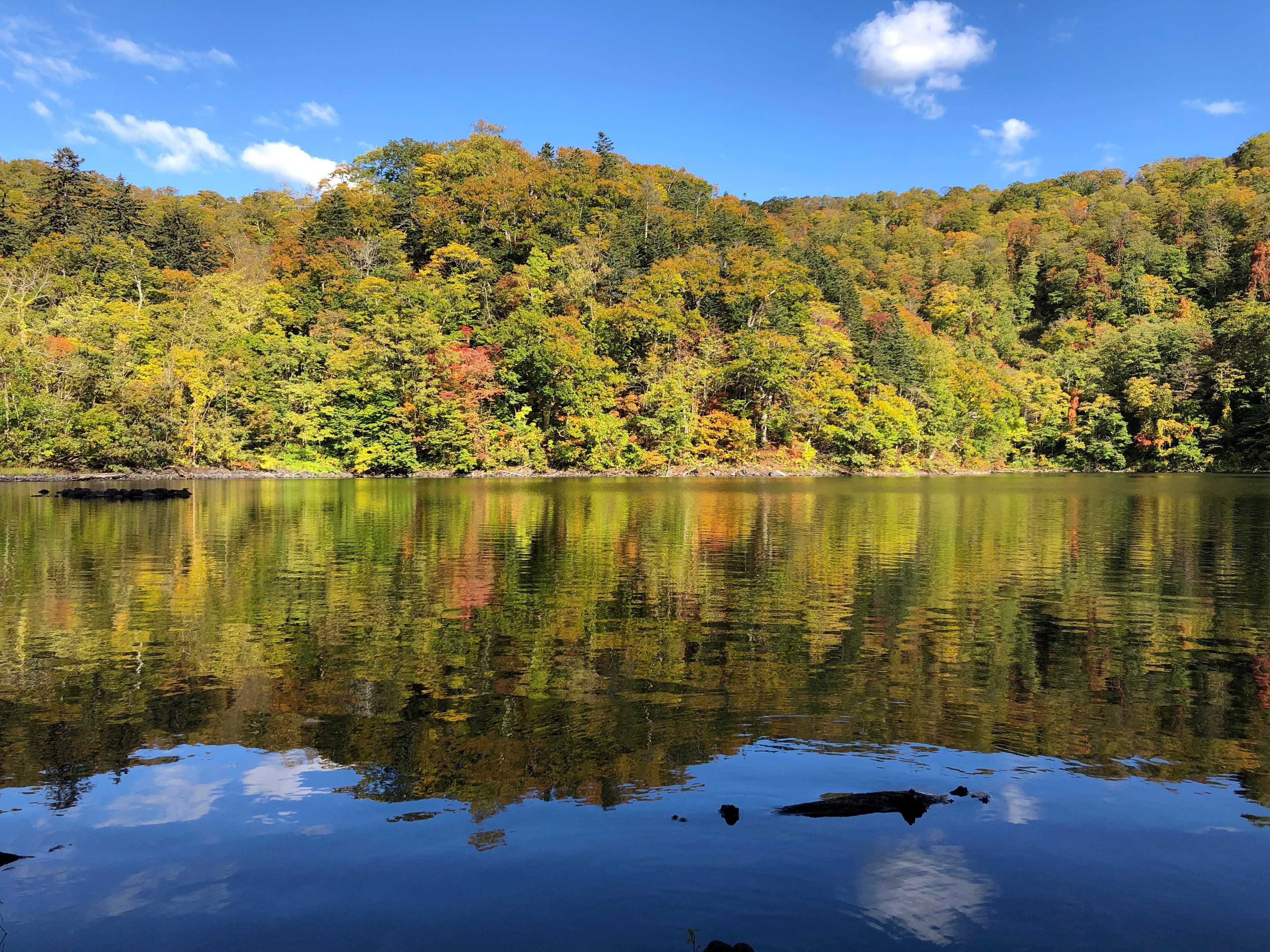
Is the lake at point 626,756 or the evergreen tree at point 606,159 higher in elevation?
the evergreen tree at point 606,159

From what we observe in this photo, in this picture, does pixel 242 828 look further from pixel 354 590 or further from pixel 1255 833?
pixel 354 590

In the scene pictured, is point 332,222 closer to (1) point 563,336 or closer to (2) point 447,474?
(1) point 563,336

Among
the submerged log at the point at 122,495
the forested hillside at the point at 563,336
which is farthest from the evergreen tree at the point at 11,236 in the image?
the submerged log at the point at 122,495

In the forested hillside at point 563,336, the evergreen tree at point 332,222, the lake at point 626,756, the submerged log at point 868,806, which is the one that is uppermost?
the evergreen tree at point 332,222

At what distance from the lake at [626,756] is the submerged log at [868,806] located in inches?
3.4

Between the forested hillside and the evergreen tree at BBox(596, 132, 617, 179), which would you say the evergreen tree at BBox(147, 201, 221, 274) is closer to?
the forested hillside

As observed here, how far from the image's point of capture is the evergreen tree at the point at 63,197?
7331cm

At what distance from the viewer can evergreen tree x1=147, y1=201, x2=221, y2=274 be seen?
75.4 meters

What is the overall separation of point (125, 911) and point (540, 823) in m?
2.43

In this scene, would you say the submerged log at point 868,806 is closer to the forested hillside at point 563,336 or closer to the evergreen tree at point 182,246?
the forested hillside at point 563,336

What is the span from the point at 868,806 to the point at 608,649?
17.3ft

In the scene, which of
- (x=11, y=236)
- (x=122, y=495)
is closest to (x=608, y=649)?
(x=122, y=495)

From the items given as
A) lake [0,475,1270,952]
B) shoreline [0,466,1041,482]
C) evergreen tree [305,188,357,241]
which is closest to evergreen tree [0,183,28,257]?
evergreen tree [305,188,357,241]

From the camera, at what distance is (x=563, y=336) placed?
2490 inches
